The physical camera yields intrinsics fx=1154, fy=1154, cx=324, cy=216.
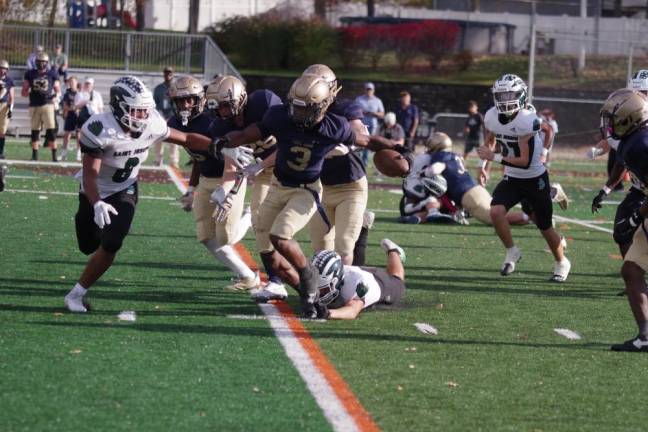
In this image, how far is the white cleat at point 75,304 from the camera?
7.61 m

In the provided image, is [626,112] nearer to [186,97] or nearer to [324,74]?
[324,74]

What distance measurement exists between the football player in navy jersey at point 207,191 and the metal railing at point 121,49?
23862 millimetres

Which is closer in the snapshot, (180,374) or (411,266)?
(180,374)

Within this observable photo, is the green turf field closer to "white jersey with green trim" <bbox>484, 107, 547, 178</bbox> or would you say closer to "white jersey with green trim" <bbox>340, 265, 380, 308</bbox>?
"white jersey with green trim" <bbox>340, 265, 380, 308</bbox>

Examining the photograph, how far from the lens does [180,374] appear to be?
19.7ft

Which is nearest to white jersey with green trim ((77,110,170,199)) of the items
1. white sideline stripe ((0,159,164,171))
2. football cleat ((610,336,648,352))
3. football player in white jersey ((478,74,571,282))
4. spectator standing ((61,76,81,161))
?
football cleat ((610,336,648,352))

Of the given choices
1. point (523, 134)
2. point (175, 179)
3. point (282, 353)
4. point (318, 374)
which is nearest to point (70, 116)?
point (175, 179)

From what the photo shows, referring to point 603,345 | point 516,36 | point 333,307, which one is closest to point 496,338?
point 603,345

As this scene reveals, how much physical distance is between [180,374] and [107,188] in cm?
206

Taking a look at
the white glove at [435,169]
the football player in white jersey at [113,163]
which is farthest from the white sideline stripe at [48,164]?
the football player in white jersey at [113,163]

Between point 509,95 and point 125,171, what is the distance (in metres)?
3.93

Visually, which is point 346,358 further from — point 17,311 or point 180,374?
point 17,311

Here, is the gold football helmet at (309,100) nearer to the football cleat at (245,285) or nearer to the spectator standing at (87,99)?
the football cleat at (245,285)

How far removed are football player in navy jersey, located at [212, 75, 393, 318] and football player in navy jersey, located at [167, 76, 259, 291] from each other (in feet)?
2.99
